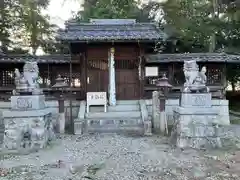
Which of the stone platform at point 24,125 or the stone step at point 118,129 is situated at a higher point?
the stone platform at point 24,125

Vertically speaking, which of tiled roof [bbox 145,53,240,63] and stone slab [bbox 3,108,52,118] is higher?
tiled roof [bbox 145,53,240,63]

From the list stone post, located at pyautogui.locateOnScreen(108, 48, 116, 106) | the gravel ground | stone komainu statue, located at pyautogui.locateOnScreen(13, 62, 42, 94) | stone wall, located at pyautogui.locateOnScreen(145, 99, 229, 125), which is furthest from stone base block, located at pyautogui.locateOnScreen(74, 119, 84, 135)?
stone wall, located at pyautogui.locateOnScreen(145, 99, 229, 125)

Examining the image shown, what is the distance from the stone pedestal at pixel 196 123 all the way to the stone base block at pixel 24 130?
13.5 ft

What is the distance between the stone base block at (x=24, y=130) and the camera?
8.37m

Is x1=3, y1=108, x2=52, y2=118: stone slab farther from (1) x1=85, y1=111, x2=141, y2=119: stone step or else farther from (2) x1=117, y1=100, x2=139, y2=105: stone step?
(2) x1=117, y1=100, x2=139, y2=105: stone step

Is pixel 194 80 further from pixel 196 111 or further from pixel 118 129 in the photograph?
pixel 118 129

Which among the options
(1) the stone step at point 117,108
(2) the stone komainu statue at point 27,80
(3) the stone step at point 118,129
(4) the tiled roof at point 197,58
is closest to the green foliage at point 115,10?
(4) the tiled roof at point 197,58

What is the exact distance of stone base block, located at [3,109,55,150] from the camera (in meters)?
8.37

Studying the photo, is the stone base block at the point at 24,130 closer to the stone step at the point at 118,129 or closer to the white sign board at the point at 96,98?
the stone step at the point at 118,129

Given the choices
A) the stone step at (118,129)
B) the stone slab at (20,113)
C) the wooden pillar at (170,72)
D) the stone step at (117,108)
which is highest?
the wooden pillar at (170,72)

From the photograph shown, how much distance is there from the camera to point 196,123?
28.0 ft

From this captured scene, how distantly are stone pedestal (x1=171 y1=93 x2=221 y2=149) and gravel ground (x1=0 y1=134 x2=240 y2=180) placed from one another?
42 cm

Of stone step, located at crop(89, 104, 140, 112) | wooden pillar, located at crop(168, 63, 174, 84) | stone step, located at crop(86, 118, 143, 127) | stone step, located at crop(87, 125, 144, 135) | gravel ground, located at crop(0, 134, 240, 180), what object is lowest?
gravel ground, located at crop(0, 134, 240, 180)

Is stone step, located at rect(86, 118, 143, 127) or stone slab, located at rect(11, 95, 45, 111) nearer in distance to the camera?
stone slab, located at rect(11, 95, 45, 111)
